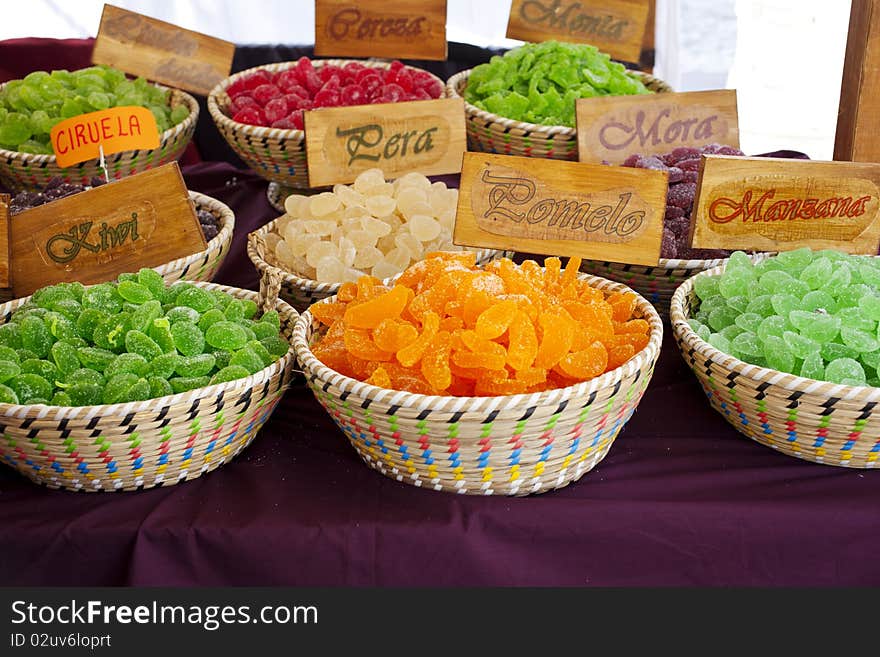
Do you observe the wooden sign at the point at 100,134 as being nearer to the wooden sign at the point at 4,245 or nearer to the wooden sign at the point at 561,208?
the wooden sign at the point at 4,245

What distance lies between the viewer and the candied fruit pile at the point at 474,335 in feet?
3.35

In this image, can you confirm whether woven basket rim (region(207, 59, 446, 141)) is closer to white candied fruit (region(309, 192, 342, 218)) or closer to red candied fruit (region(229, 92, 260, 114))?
red candied fruit (region(229, 92, 260, 114))

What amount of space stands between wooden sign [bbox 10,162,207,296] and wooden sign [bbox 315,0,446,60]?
1.09 meters

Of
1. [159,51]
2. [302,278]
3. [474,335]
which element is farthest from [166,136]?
[474,335]

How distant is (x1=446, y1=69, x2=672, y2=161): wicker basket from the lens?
1.92m

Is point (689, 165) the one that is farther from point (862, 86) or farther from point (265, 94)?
point (265, 94)

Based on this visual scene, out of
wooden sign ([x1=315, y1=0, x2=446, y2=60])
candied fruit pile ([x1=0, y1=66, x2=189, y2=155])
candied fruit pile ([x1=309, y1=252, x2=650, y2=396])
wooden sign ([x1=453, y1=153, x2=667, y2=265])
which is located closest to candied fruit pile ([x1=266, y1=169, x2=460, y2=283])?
wooden sign ([x1=453, y1=153, x2=667, y2=265])

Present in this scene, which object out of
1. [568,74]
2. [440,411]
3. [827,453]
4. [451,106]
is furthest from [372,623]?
[568,74]

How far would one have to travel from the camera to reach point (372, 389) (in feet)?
3.20

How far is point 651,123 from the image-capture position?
73.5 inches

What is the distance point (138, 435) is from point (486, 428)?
0.42m

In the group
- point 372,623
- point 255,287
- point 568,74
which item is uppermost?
point 568,74

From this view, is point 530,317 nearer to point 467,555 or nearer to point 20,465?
point 467,555

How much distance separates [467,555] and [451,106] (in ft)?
3.43
